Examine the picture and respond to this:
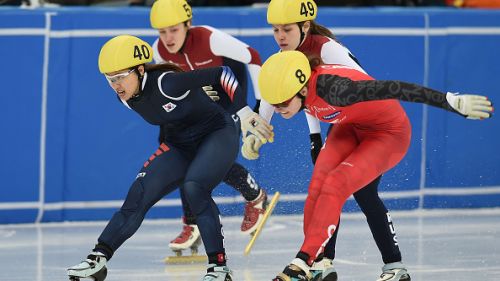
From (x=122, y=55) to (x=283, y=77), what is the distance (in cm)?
110

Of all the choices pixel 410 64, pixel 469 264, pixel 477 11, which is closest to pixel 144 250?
pixel 469 264

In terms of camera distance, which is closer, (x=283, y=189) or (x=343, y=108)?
(x=343, y=108)

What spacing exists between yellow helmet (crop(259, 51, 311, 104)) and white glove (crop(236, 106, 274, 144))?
0.56 m

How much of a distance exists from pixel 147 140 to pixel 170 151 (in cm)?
310

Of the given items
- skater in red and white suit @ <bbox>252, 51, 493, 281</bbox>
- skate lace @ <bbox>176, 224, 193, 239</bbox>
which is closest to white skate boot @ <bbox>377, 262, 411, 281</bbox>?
skater in red and white suit @ <bbox>252, 51, 493, 281</bbox>

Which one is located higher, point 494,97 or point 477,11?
point 477,11

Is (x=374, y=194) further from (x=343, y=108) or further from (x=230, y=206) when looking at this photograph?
(x=230, y=206)

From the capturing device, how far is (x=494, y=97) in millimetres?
11148

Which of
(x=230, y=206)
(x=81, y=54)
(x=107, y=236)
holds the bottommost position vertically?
(x=230, y=206)

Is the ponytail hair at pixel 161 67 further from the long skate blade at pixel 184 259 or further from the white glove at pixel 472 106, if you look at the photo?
the white glove at pixel 472 106

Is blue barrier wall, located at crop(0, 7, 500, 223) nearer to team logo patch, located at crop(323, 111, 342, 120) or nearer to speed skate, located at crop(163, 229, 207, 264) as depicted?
speed skate, located at crop(163, 229, 207, 264)

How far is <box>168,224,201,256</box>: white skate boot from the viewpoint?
338 inches

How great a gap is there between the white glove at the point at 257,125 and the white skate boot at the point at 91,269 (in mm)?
1146

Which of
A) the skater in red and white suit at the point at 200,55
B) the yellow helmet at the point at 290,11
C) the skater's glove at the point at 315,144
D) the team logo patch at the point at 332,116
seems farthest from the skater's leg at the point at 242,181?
the team logo patch at the point at 332,116
